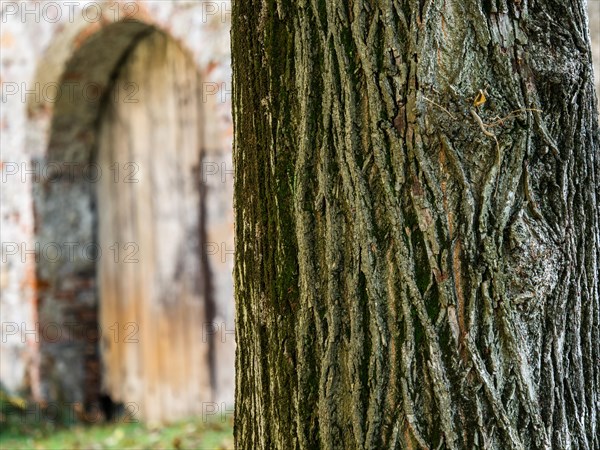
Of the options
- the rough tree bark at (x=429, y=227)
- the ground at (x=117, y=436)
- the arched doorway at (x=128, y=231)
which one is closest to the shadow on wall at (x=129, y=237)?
the arched doorway at (x=128, y=231)

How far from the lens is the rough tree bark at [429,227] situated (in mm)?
1652

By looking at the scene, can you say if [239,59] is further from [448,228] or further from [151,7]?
[151,7]

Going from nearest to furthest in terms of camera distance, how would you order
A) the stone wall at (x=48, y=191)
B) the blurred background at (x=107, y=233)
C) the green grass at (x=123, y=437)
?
the green grass at (x=123, y=437), the blurred background at (x=107, y=233), the stone wall at (x=48, y=191)

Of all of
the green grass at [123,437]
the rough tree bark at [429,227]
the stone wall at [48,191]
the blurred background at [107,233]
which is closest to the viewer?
the rough tree bark at [429,227]

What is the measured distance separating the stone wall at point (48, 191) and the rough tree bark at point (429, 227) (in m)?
3.85

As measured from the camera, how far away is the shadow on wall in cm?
511

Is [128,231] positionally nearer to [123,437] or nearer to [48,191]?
[48,191]

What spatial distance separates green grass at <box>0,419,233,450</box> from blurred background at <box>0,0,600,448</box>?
0.03 m

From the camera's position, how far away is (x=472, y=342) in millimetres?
1646

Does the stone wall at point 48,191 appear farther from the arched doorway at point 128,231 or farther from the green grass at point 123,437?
the green grass at point 123,437

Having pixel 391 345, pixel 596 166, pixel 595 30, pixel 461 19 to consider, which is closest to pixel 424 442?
pixel 391 345

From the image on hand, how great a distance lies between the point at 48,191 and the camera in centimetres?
558

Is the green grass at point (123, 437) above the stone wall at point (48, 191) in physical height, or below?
below

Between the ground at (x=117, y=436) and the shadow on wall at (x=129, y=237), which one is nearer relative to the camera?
the ground at (x=117, y=436)
